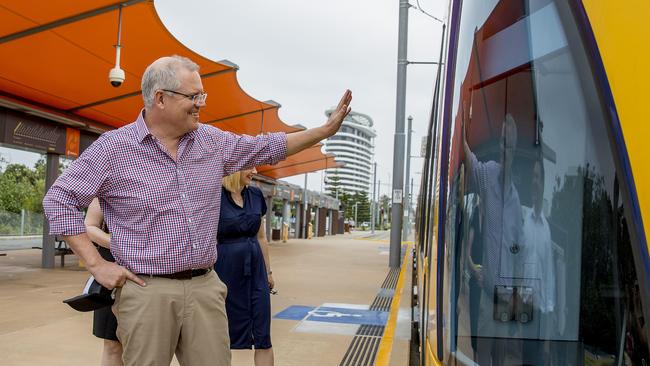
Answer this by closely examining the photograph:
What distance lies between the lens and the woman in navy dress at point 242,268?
3.93 metres

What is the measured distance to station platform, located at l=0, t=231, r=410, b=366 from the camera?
18.2 feet

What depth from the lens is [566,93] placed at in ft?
7.16

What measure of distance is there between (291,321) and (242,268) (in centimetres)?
367

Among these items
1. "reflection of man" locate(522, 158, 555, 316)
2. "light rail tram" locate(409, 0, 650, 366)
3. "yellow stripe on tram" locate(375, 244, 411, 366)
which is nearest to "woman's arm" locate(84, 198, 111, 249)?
"light rail tram" locate(409, 0, 650, 366)

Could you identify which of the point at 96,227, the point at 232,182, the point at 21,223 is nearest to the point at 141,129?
the point at 96,227

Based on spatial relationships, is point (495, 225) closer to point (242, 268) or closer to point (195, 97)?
point (195, 97)

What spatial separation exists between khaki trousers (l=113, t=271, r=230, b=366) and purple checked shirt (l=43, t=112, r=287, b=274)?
9 cm

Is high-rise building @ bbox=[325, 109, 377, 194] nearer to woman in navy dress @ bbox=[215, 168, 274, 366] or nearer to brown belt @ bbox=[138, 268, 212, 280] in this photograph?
woman in navy dress @ bbox=[215, 168, 274, 366]

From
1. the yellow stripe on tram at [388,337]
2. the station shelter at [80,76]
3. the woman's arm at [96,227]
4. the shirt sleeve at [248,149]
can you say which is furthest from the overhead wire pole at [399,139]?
the shirt sleeve at [248,149]

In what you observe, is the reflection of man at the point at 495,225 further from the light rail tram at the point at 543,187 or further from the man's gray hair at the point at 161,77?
the man's gray hair at the point at 161,77

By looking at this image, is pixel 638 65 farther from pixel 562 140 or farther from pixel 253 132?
pixel 253 132

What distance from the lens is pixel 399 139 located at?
51.2 feet

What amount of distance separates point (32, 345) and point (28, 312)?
75.9 inches

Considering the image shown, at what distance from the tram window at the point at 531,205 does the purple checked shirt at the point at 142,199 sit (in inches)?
41.4
